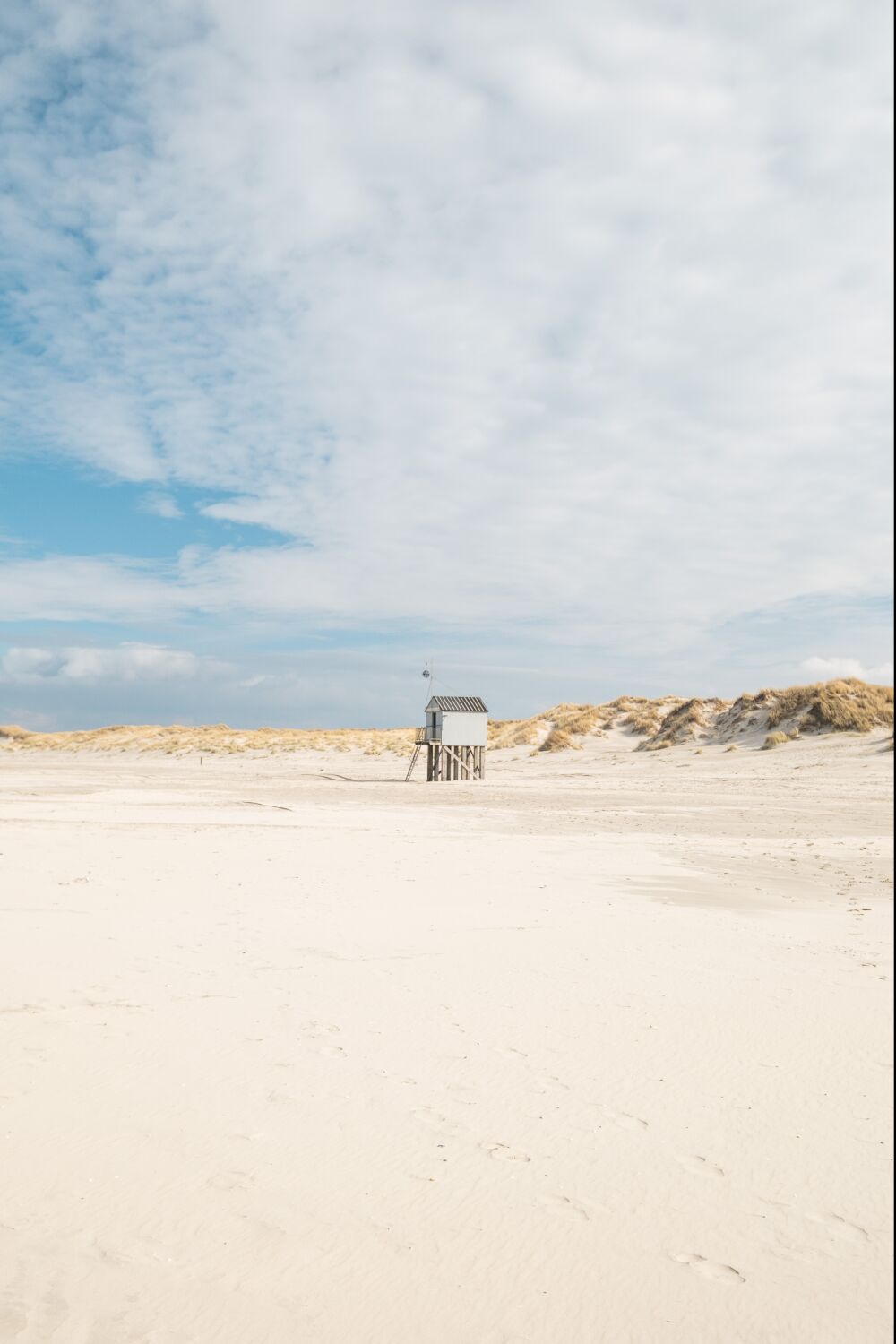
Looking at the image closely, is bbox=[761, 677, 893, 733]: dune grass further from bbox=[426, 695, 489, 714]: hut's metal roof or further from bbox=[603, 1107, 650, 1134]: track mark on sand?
bbox=[603, 1107, 650, 1134]: track mark on sand

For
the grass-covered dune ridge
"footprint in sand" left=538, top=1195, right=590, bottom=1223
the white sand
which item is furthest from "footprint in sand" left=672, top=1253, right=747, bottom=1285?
the grass-covered dune ridge

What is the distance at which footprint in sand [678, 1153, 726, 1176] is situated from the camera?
428 centimetres

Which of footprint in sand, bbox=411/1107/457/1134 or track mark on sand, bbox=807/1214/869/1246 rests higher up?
footprint in sand, bbox=411/1107/457/1134

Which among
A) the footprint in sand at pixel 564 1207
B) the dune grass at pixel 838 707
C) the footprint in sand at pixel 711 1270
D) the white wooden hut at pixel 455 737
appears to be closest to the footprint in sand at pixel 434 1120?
the footprint in sand at pixel 564 1207

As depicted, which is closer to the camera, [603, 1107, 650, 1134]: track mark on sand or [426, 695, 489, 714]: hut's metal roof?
[603, 1107, 650, 1134]: track mark on sand

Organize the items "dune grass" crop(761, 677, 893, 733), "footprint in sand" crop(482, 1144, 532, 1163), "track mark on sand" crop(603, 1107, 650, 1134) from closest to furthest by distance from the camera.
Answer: "footprint in sand" crop(482, 1144, 532, 1163) → "track mark on sand" crop(603, 1107, 650, 1134) → "dune grass" crop(761, 677, 893, 733)

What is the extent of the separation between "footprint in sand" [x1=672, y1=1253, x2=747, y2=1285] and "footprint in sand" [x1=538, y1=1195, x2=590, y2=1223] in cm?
45

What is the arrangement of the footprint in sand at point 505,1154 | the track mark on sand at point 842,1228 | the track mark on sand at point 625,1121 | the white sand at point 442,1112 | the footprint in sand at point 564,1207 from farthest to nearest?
the track mark on sand at point 625,1121 < the footprint in sand at point 505,1154 < the footprint in sand at point 564,1207 < the track mark on sand at point 842,1228 < the white sand at point 442,1112

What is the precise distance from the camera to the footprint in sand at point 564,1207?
3979mm

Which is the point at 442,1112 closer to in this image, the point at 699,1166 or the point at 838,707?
the point at 699,1166

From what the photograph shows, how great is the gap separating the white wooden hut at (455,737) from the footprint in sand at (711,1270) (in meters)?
36.8

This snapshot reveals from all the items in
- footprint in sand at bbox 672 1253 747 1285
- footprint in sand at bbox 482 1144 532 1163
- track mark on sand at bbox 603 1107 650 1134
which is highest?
track mark on sand at bbox 603 1107 650 1134

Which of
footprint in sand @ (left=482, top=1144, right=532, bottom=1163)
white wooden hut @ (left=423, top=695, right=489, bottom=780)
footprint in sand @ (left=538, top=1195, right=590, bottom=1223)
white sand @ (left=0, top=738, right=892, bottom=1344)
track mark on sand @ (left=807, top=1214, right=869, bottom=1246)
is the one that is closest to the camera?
white sand @ (left=0, top=738, right=892, bottom=1344)

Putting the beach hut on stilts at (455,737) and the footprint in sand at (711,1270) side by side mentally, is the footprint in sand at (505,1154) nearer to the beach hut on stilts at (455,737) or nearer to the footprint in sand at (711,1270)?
the footprint in sand at (711,1270)
